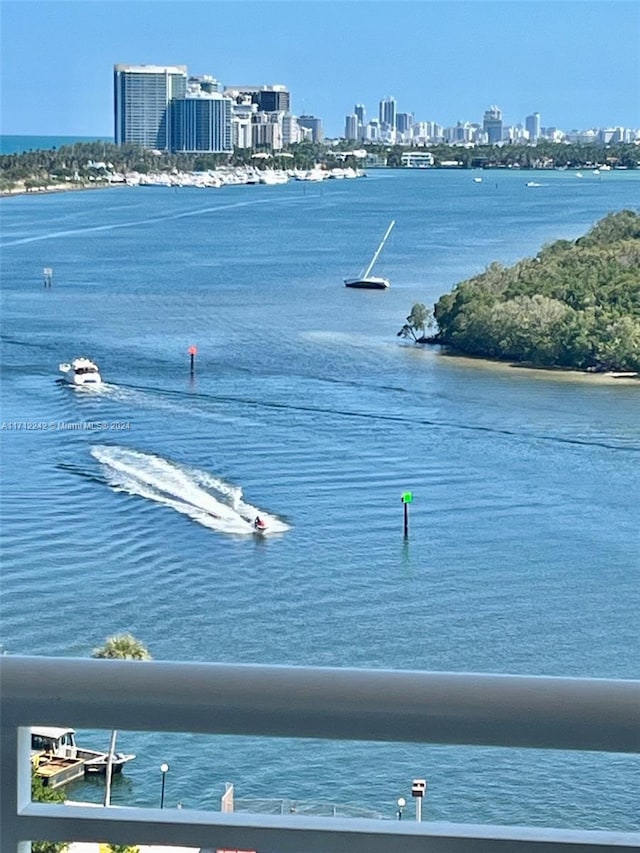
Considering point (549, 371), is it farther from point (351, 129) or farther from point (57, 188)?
point (57, 188)

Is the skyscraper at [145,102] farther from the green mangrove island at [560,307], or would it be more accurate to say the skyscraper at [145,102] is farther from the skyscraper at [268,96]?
the green mangrove island at [560,307]

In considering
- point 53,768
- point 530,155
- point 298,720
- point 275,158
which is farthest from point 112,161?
point 298,720

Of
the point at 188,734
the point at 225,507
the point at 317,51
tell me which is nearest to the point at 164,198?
the point at 317,51

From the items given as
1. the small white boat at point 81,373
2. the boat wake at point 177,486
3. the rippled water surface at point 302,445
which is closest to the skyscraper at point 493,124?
the rippled water surface at point 302,445

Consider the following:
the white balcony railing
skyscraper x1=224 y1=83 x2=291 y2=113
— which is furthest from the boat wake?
the white balcony railing

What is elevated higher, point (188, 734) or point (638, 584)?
point (188, 734)

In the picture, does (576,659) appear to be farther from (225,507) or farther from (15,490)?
(15,490)
